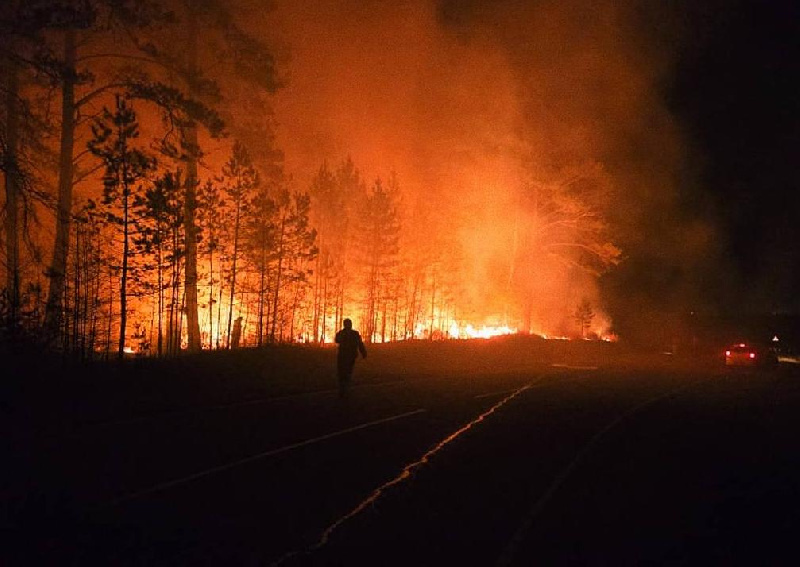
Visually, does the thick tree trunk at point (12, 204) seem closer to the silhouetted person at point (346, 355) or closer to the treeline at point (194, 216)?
the treeline at point (194, 216)

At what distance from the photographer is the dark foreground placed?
6.15 meters

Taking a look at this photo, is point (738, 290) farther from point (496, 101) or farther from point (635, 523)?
point (635, 523)

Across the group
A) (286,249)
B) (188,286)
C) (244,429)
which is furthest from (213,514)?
(286,249)

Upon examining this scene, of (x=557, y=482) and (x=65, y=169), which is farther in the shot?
(x=65, y=169)

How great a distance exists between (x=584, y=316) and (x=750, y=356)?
70.5 ft

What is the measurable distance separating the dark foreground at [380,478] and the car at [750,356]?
69.4 feet

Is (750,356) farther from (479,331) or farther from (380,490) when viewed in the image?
(380,490)

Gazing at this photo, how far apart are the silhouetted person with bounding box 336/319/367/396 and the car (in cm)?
2770

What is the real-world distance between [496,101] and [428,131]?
5.35m

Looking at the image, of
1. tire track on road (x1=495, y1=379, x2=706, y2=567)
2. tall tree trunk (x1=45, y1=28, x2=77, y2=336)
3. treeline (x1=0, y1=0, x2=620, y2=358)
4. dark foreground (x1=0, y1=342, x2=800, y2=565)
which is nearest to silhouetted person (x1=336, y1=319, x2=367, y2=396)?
dark foreground (x1=0, y1=342, x2=800, y2=565)

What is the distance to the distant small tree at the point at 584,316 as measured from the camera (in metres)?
57.8

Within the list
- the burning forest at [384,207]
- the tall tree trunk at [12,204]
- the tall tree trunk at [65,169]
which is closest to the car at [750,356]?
the burning forest at [384,207]

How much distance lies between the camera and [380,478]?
8.60 metres

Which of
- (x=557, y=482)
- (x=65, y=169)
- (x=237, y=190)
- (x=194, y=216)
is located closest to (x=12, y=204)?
(x=65, y=169)
